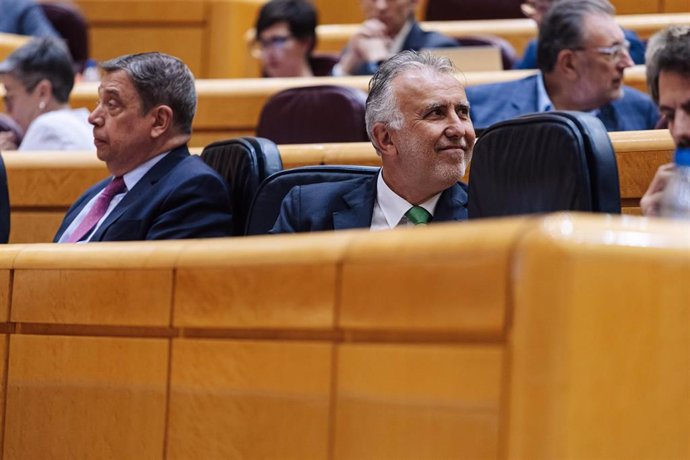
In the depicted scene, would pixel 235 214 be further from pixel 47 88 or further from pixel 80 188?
pixel 47 88

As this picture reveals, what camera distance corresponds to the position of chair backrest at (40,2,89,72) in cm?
260

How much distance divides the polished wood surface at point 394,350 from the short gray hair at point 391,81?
36 cm

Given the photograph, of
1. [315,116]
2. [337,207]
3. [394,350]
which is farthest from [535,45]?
[394,350]

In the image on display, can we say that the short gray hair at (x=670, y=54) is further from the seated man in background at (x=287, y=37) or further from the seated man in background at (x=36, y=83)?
the seated man in background at (x=287, y=37)

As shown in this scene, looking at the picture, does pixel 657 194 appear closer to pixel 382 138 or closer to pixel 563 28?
pixel 382 138

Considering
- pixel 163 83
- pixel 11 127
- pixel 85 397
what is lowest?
pixel 85 397

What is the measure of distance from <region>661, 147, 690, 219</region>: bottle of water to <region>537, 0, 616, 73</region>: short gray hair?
0.81 m

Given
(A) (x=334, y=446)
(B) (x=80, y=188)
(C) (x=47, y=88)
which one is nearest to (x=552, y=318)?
(A) (x=334, y=446)

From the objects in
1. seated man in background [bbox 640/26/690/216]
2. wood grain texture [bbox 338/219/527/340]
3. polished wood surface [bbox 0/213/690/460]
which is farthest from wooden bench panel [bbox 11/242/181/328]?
seated man in background [bbox 640/26/690/216]

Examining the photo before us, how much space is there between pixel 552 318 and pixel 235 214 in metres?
0.71

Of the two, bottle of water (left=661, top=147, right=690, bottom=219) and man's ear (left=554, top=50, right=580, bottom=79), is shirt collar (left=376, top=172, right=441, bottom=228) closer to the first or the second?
bottle of water (left=661, top=147, right=690, bottom=219)

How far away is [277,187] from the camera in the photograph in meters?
1.25

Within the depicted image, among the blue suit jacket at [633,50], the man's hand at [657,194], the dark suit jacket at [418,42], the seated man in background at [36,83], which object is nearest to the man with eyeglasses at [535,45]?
the blue suit jacket at [633,50]

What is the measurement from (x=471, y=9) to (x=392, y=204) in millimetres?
1470
